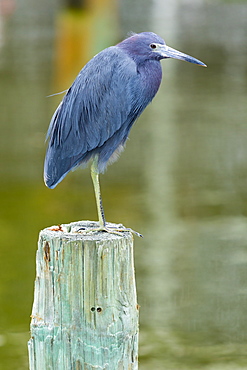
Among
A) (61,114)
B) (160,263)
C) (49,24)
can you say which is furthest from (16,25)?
(61,114)

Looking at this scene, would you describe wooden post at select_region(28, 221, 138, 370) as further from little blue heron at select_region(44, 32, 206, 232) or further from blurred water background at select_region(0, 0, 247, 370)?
blurred water background at select_region(0, 0, 247, 370)

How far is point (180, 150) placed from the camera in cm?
963

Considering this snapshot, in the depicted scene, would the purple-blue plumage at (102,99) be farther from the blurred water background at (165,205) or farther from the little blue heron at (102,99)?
the blurred water background at (165,205)

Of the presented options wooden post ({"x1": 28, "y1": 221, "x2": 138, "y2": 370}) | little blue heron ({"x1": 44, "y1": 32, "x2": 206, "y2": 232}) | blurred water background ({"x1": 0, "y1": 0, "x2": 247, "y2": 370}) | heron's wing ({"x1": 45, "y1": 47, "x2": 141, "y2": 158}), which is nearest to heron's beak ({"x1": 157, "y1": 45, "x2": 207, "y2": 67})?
little blue heron ({"x1": 44, "y1": 32, "x2": 206, "y2": 232})

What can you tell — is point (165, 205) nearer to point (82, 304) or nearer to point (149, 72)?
point (149, 72)

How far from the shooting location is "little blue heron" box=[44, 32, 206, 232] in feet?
10.7

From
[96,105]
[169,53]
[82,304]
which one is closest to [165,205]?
[96,105]

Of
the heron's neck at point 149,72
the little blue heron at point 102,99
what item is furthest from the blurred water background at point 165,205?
the heron's neck at point 149,72

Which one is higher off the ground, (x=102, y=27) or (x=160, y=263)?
(x=102, y=27)

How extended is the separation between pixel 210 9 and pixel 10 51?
8.69 metres

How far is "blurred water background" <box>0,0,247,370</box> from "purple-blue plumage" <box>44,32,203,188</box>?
1732 millimetres

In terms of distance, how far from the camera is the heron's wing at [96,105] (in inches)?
128

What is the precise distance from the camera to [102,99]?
333 centimetres

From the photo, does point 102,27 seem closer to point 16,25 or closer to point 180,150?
point 16,25
